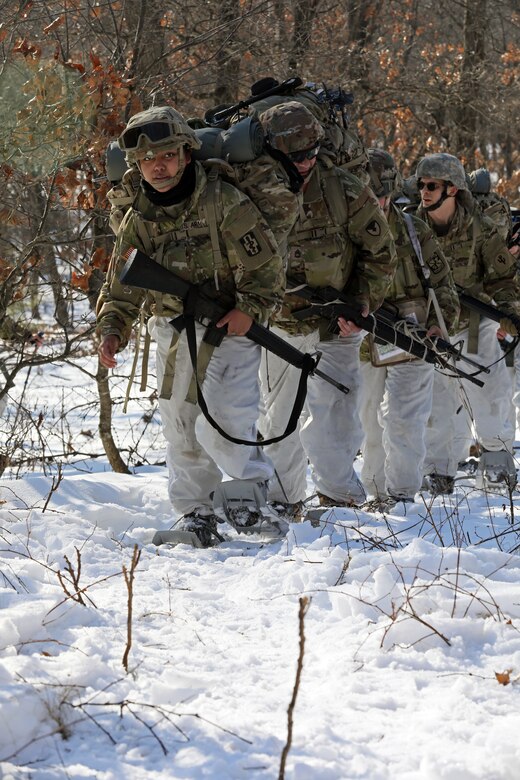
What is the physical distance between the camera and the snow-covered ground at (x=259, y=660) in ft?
7.93

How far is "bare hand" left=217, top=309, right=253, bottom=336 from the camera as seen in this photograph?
15.9 feet

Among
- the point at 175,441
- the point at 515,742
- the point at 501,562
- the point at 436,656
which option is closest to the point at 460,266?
the point at 175,441

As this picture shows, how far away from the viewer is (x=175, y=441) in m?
5.21

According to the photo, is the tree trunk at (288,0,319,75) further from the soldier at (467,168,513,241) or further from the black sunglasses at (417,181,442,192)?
the black sunglasses at (417,181,442,192)

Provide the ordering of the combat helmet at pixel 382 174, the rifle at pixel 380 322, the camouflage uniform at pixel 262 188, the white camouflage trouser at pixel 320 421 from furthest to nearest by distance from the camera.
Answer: the combat helmet at pixel 382 174 → the white camouflage trouser at pixel 320 421 → the rifle at pixel 380 322 → the camouflage uniform at pixel 262 188

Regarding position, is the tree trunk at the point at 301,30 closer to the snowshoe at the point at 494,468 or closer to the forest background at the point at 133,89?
the forest background at the point at 133,89

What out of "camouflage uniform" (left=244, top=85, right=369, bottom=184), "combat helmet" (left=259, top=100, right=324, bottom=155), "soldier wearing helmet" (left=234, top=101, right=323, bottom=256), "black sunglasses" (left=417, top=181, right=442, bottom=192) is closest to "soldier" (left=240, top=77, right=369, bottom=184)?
"camouflage uniform" (left=244, top=85, right=369, bottom=184)

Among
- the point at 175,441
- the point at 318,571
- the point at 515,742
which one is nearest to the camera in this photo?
the point at 515,742

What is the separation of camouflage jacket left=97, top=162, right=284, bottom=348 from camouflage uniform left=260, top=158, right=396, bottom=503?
0.98 metres

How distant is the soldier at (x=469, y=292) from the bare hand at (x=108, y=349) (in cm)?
316

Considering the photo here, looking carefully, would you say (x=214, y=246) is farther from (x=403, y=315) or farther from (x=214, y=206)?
(x=403, y=315)

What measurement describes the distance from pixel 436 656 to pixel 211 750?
0.89m

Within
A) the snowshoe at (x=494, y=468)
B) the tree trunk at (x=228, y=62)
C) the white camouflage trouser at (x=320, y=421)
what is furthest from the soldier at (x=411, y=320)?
the tree trunk at (x=228, y=62)

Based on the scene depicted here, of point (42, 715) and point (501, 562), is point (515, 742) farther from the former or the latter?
point (501, 562)
